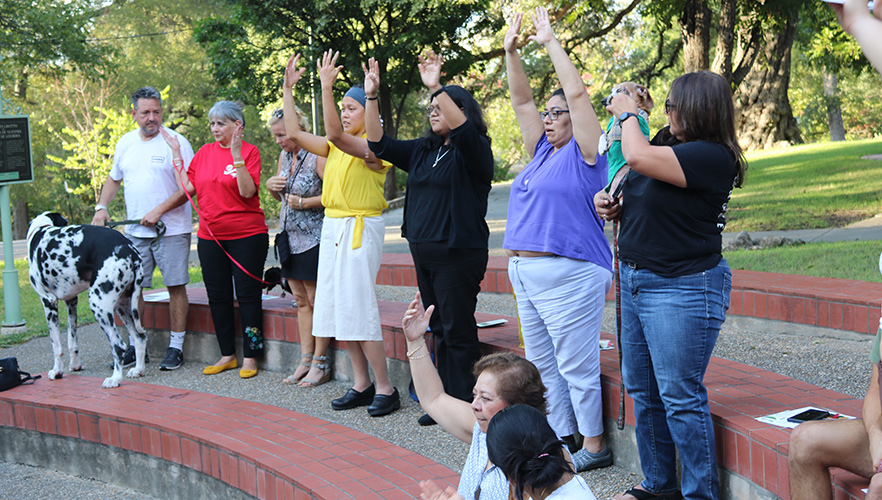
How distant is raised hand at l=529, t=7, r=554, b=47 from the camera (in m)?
3.56

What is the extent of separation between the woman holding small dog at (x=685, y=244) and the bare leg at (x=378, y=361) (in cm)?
212

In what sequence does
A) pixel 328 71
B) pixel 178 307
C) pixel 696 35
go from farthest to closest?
pixel 696 35, pixel 178 307, pixel 328 71

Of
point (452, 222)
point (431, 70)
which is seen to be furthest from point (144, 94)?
point (452, 222)

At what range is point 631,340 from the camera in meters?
3.22

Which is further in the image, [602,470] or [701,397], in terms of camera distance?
[602,470]

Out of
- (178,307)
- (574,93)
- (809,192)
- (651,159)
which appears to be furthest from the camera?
(809,192)

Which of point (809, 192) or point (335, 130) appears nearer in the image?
point (335, 130)

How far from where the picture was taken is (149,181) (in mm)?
6148

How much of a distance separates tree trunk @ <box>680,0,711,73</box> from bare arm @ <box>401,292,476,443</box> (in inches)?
462

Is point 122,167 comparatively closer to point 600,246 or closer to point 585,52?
point 600,246

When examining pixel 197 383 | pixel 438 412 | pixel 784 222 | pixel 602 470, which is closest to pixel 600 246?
pixel 602 470

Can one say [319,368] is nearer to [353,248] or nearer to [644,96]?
[353,248]

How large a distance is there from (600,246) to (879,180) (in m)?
11.1

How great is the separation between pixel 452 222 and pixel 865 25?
2.39 m
